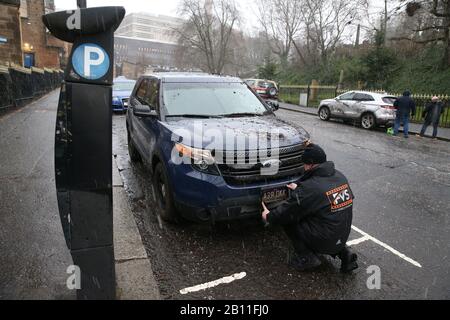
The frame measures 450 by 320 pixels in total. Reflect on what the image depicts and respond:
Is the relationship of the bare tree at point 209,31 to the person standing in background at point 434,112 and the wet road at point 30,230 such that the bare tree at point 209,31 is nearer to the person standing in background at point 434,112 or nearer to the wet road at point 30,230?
the person standing in background at point 434,112

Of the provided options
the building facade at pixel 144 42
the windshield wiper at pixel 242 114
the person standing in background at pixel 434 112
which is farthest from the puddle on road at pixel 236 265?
the building facade at pixel 144 42

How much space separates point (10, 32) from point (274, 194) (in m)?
23.8

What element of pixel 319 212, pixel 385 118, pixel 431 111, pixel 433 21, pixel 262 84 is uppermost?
pixel 433 21

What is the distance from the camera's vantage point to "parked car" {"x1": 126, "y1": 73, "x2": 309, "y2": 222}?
353 centimetres

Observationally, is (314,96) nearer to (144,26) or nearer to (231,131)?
(231,131)

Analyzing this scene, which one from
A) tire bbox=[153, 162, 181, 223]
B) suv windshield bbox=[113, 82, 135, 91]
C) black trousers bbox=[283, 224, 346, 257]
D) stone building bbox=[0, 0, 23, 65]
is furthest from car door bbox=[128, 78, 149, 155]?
stone building bbox=[0, 0, 23, 65]

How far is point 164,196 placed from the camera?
13.5 ft

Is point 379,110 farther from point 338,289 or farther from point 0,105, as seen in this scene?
point 0,105

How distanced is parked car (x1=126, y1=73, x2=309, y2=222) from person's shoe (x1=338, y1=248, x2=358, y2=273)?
84cm

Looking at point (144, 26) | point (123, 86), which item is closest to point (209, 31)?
point (123, 86)

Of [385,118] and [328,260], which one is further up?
[385,118]

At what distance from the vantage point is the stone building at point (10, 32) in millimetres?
20719

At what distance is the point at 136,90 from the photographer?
22.0ft
